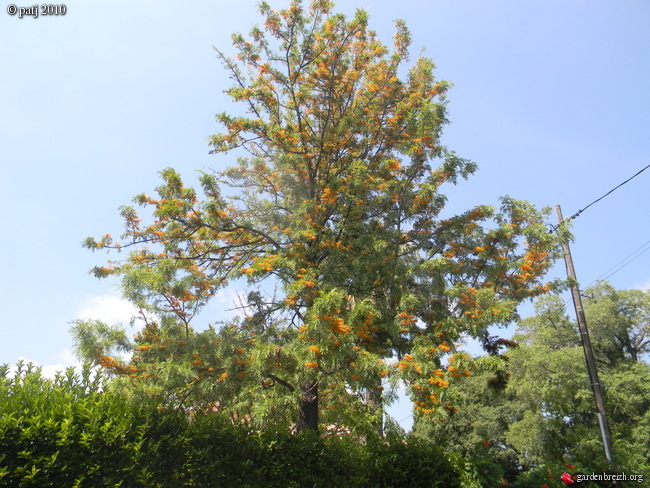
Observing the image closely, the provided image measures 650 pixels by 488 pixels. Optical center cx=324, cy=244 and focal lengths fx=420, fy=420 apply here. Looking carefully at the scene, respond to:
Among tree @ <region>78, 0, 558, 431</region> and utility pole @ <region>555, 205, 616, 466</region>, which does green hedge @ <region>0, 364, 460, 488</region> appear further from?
utility pole @ <region>555, 205, 616, 466</region>

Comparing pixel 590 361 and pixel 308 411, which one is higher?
pixel 590 361

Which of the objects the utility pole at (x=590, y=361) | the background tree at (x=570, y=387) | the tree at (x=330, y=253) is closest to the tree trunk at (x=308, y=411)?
the tree at (x=330, y=253)

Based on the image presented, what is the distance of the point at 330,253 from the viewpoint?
30.3 feet

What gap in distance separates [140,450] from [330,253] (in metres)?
5.52

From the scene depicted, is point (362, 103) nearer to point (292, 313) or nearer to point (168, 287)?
point (292, 313)

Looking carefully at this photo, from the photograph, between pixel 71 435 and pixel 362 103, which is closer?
pixel 71 435

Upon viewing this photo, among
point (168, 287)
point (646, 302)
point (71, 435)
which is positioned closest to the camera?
point (71, 435)

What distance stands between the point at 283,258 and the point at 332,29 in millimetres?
6039

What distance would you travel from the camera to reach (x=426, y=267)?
333 inches

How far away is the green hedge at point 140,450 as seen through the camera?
4133 millimetres

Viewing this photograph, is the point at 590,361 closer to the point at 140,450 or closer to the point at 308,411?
the point at 308,411

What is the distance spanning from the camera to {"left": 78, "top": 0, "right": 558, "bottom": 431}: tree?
25.0 feet

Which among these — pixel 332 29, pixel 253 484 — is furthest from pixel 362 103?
pixel 253 484

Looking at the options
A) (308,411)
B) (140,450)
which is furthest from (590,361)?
(140,450)
